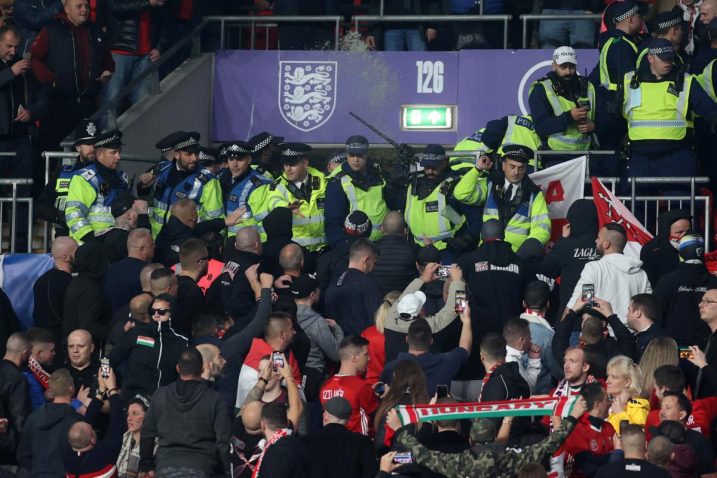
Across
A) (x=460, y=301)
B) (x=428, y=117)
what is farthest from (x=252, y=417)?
(x=428, y=117)

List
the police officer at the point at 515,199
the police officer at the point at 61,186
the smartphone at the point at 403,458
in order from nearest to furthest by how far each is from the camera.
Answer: the smartphone at the point at 403,458 < the police officer at the point at 515,199 < the police officer at the point at 61,186

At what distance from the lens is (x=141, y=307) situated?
15.9 meters

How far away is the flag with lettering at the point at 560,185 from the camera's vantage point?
61.3 feet

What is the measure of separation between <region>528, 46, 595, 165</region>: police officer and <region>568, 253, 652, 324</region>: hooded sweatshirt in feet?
9.26

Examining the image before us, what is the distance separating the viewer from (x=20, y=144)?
1992 centimetres

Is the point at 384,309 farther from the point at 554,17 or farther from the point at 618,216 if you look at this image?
the point at 554,17

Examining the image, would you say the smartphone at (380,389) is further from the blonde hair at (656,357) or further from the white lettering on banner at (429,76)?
the white lettering on banner at (429,76)

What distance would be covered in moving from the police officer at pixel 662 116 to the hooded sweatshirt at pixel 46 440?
21.6 ft

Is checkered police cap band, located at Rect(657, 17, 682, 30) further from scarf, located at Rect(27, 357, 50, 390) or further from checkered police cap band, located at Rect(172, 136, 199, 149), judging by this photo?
scarf, located at Rect(27, 357, 50, 390)

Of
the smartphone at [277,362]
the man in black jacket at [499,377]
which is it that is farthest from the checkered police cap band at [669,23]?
the smartphone at [277,362]

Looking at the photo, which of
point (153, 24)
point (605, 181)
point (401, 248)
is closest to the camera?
point (401, 248)

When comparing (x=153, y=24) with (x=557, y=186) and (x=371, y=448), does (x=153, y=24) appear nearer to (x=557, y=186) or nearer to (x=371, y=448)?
(x=557, y=186)

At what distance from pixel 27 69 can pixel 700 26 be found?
7032 mm

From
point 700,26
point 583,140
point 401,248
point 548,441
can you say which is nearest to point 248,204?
point 401,248
